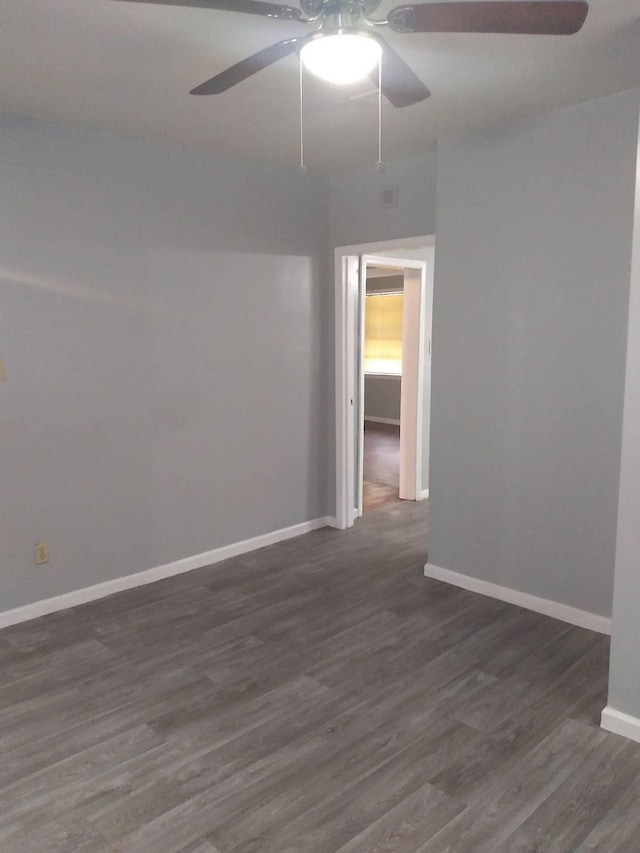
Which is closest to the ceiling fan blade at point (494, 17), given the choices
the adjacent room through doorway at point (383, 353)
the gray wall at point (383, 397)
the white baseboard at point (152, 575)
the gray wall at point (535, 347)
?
the gray wall at point (535, 347)

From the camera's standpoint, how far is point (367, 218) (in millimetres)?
4496

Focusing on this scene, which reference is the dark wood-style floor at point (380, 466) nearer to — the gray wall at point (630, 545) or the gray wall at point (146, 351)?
the gray wall at point (146, 351)

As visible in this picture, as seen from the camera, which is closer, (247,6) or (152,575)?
(247,6)

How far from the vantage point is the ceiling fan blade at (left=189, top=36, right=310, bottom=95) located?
184cm

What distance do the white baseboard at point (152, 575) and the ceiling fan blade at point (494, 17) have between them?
3180 millimetres

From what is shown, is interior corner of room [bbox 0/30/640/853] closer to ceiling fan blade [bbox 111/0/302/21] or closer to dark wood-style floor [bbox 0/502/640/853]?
dark wood-style floor [bbox 0/502/640/853]

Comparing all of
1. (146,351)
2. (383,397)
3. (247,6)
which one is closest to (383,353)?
(383,397)

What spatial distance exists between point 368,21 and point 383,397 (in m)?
8.20

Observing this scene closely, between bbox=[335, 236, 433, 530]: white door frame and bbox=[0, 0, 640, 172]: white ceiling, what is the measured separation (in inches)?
40.3

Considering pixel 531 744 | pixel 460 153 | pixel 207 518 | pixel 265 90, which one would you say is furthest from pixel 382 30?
pixel 207 518

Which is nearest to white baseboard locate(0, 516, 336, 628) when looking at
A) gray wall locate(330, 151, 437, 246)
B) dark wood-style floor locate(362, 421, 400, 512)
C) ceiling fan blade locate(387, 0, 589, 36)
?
dark wood-style floor locate(362, 421, 400, 512)

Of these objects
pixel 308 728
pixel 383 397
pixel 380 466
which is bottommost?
pixel 308 728

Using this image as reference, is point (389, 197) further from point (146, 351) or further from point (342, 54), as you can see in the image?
point (342, 54)

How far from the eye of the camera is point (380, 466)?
7.14 metres
